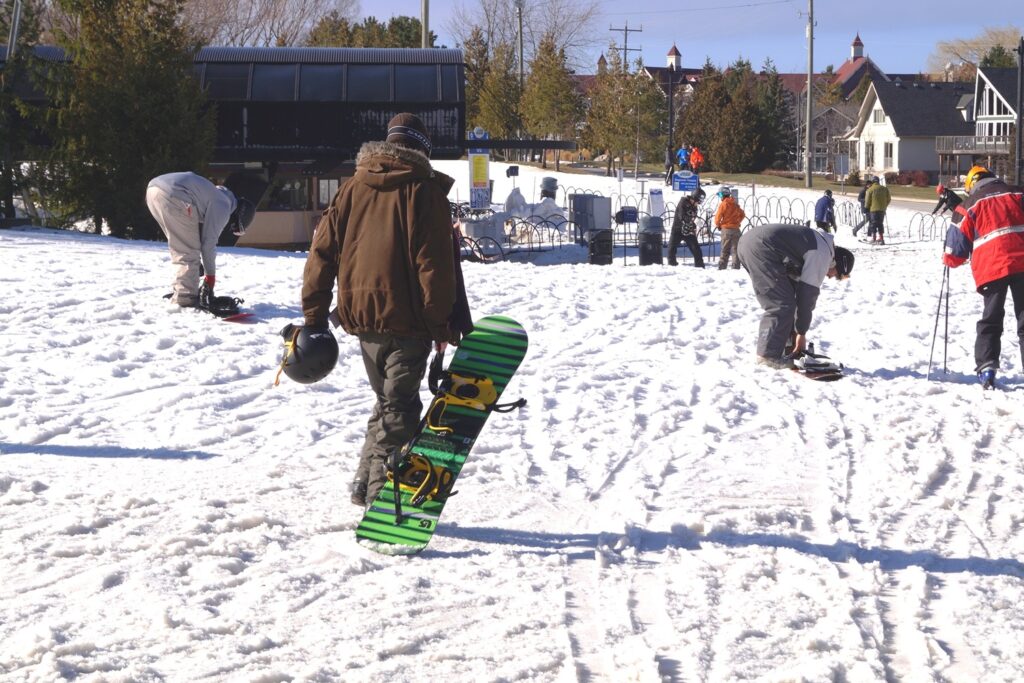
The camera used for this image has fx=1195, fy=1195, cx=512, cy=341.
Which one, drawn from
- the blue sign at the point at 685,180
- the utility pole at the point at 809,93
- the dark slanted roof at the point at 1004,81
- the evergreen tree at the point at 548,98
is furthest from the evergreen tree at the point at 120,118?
the dark slanted roof at the point at 1004,81

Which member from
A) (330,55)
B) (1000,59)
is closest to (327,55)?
(330,55)

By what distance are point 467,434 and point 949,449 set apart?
3.19 metres

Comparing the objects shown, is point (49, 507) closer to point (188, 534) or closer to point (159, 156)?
point (188, 534)

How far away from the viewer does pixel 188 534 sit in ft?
15.5

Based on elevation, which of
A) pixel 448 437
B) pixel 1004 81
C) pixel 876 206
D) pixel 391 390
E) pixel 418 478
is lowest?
pixel 418 478

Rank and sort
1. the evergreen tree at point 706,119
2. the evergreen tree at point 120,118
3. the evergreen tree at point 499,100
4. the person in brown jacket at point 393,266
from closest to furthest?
the person in brown jacket at point 393,266 < the evergreen tree at point 120,118 < the evergreen tree at point 499,100 < the evergreen tree at point 706,119

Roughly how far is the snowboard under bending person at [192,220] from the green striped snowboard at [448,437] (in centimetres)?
498

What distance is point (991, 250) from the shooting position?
317 inches

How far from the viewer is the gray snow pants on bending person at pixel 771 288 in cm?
833

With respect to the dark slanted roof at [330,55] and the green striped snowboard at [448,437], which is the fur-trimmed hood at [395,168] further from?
the dark slanted roof at [330,55]

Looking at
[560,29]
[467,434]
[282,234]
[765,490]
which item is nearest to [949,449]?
[765,490]

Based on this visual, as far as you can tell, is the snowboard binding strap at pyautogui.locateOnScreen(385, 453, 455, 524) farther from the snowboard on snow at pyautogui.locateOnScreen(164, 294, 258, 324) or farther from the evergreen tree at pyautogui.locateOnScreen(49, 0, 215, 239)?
the evergreen tree at pyautogui.locateOnScreen(49, 0, 215, 239)

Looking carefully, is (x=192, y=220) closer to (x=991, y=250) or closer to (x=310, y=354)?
(x=310, y=354)

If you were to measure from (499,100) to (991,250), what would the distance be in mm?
47576
